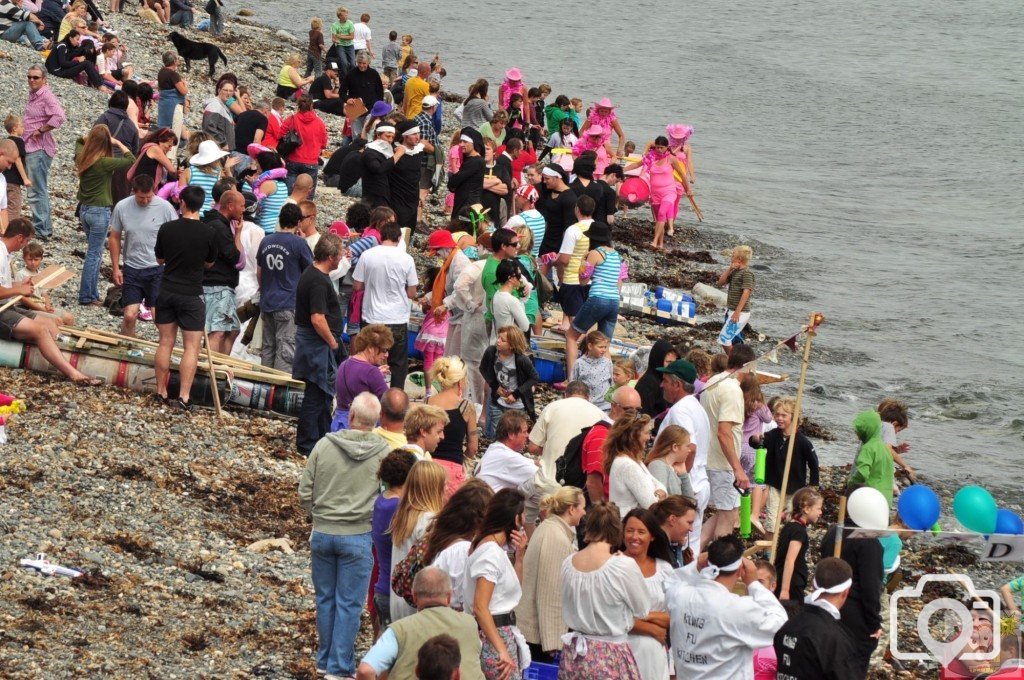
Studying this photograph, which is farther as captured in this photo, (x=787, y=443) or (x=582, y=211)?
(x=582, y=211)

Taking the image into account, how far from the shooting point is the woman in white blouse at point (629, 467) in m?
8.17

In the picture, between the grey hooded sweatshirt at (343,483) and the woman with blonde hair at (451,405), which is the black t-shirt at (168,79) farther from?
the grey hooded sweatshirt at (343,483)

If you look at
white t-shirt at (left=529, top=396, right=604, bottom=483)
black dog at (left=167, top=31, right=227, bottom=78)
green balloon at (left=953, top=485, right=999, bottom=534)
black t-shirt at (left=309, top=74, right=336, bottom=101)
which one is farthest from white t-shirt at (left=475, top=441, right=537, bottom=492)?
black dog at (left=167, top=31, right=227, bottom=78)

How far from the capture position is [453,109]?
35.1 meters

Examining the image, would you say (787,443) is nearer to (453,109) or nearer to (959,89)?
(453,109)

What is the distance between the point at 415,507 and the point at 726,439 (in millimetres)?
4159

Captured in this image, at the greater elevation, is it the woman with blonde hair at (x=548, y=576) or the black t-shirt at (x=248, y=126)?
the black t-shirt at (x=248, y=126)

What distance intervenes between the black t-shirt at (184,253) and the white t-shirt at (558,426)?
344 cm

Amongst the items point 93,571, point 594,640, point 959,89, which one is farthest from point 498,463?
point 959,89

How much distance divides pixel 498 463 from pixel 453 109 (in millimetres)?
27329

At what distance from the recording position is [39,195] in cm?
1572

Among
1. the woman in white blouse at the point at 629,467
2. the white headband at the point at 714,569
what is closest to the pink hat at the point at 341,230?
the woman in white blouse at the point at 629,467

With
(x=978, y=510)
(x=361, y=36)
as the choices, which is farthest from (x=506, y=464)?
(x=361, y=36)

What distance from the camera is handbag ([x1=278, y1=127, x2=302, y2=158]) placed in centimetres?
1744
